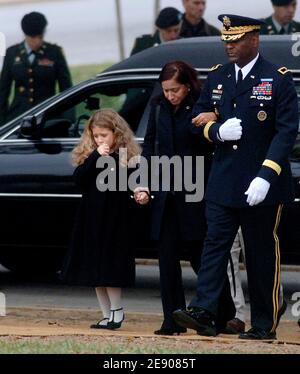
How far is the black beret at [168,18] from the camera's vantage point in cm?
1573

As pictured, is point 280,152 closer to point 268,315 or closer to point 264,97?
point 264,97

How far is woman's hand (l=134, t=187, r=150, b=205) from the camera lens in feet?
35.3

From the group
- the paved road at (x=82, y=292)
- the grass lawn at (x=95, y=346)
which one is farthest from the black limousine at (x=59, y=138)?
the grass lawn at (x=95, y=346)

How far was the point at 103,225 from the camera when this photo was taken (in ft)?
36.6

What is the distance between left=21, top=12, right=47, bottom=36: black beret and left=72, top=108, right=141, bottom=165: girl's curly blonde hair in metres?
5.35

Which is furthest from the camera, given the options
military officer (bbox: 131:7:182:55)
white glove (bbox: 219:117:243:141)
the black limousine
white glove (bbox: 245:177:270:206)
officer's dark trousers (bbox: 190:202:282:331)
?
military officer (bbox: 131:7:182:55)

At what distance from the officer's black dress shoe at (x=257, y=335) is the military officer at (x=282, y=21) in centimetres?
524

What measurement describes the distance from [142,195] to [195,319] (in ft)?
3.12

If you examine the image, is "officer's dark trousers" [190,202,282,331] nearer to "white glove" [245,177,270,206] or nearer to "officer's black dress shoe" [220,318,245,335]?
"white glove" [245,177,270,206]

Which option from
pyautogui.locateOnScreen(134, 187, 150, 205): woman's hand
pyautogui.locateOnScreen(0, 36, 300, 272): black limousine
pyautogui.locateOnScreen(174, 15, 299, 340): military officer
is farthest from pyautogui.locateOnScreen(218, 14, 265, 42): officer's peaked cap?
pyautogui.locateOnScreen(0, 36, 300, 272): black limousine

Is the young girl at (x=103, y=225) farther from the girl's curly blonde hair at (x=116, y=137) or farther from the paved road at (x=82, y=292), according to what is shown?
the paved road at (x=82, y=292)

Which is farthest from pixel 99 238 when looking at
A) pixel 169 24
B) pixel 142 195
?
pixel 169 24

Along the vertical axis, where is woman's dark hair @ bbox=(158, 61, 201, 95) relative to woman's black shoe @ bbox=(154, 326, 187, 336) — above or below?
above

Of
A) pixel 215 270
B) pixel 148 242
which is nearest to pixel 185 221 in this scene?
pixel 215 270
